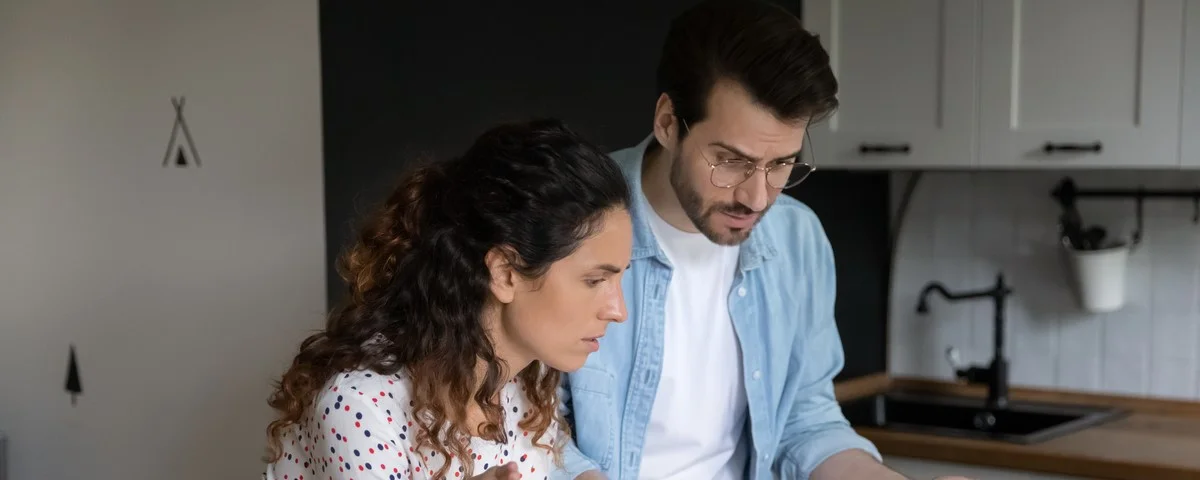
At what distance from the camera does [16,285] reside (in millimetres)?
2934

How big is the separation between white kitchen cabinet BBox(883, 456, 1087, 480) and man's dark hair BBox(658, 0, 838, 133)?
1.38 m

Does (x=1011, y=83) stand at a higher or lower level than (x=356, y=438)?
higher

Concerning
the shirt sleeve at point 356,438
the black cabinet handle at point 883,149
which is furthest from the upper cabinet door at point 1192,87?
the shirt sleeve at point 356,438

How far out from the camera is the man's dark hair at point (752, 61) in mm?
1698

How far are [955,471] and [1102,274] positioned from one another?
0.72 m

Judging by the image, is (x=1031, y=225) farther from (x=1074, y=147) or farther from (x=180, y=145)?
(x=180, y=145)

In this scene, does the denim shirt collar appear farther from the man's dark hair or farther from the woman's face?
the woman's face

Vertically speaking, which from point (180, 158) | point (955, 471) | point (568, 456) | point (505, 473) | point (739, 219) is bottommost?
point (955, 471)

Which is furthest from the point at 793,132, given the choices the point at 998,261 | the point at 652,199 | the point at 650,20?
the point at 998,261

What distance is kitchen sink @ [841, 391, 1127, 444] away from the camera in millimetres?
3254

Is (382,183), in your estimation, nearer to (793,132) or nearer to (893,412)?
(793,132)

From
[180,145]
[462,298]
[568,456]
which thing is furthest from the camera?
[180,145]

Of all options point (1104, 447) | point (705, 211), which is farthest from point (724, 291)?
point (1104, 447)

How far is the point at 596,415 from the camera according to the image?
187 centimetres
